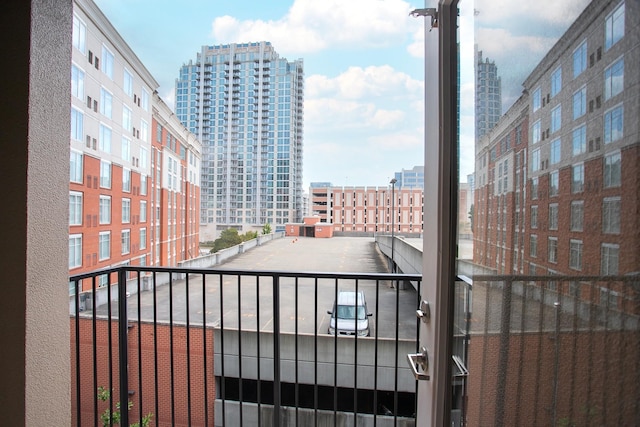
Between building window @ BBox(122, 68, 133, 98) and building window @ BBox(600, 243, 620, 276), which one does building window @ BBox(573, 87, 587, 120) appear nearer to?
building window @ BBox(600, 243, 620, 276)

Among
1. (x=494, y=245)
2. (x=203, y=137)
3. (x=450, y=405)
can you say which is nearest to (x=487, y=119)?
(x=494, y=245)

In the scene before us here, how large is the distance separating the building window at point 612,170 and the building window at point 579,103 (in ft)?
0.27

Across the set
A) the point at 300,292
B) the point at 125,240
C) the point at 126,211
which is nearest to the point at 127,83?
the point at 126,211

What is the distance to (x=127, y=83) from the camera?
8.80 m

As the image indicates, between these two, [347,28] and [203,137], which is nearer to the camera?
[347,28]

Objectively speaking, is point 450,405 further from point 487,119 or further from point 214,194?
point 214,194

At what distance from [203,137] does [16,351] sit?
9648 millimetres

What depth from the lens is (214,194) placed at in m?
10.3

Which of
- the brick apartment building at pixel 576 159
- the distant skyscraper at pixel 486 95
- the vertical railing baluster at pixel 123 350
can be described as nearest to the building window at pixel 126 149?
the vertical railing baluster at pixel 123 350

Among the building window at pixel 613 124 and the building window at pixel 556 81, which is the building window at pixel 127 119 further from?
the building window at pixel 613 124

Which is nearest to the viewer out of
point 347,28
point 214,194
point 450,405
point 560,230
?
point 560,230

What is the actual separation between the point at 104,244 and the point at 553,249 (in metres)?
9.05

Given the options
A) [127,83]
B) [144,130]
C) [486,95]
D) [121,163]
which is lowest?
[486,95]

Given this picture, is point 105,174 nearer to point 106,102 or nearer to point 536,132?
point 106,102
